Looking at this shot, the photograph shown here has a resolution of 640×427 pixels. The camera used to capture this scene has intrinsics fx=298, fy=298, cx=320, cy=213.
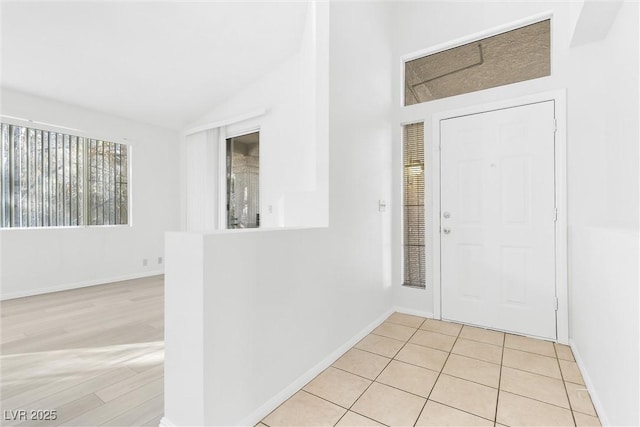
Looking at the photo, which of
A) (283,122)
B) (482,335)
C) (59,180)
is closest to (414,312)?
(482,335)

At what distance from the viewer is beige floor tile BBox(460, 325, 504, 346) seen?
2.47 metres

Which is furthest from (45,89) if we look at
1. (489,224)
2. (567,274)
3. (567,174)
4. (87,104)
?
(567,274)

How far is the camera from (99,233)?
4496 millimetres

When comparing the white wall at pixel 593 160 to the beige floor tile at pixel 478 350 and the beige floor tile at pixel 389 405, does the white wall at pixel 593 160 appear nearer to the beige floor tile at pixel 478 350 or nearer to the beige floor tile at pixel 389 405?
the beige floor tile at pixel 478 350

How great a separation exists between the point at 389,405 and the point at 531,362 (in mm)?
1199

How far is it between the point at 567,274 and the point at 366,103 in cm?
218

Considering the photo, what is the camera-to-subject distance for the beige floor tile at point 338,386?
1.71m

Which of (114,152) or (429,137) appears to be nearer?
(429,137)

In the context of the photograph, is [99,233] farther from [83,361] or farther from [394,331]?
[394,331]

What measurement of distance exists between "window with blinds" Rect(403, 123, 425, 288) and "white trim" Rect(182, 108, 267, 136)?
213 cm

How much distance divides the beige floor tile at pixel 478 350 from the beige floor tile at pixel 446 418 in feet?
2.38

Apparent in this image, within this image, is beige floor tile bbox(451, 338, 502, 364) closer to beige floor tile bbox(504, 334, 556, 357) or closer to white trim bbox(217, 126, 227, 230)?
beige floor tile bbox(504, 334, 556, 357)

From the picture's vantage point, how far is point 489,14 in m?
2.73

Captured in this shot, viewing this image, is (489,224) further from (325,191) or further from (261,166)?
(261,166)
